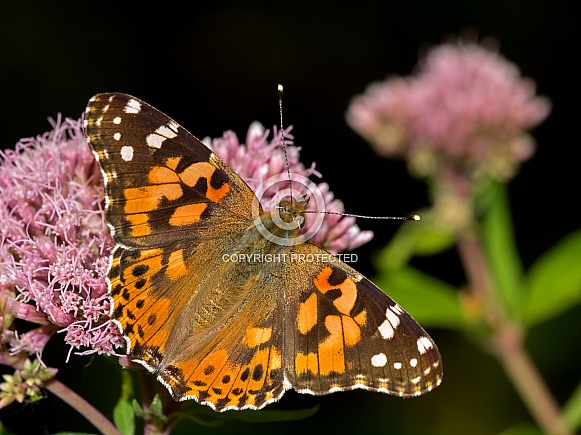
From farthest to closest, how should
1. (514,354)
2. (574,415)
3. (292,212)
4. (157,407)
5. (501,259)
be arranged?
(501,259) → (514,354) → (574,415) → (292,212) → (157,407)

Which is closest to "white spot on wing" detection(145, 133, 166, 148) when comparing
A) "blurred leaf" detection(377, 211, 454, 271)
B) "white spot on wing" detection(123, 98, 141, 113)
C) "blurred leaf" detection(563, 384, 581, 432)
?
"white spot on wing" detection(123, 98, 141, 113)

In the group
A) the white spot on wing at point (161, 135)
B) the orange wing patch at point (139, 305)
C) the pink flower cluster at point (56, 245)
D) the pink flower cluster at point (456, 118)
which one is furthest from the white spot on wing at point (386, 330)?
the pink flower cluster at point (456, 118)

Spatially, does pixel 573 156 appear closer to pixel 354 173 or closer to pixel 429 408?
pixel 354 173

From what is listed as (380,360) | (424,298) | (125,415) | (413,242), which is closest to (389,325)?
(380,360)

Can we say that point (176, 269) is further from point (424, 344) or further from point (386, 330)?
point (424, 344)

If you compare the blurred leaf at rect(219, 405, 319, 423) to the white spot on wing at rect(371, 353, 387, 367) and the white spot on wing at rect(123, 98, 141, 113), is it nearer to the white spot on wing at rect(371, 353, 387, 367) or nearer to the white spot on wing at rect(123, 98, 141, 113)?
the white spot on wing at rect(371, 353, 387, 367)

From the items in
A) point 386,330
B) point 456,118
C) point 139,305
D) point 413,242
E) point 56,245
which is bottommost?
point 386,330

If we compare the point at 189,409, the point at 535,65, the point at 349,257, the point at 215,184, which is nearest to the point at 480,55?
the point at 535,65
